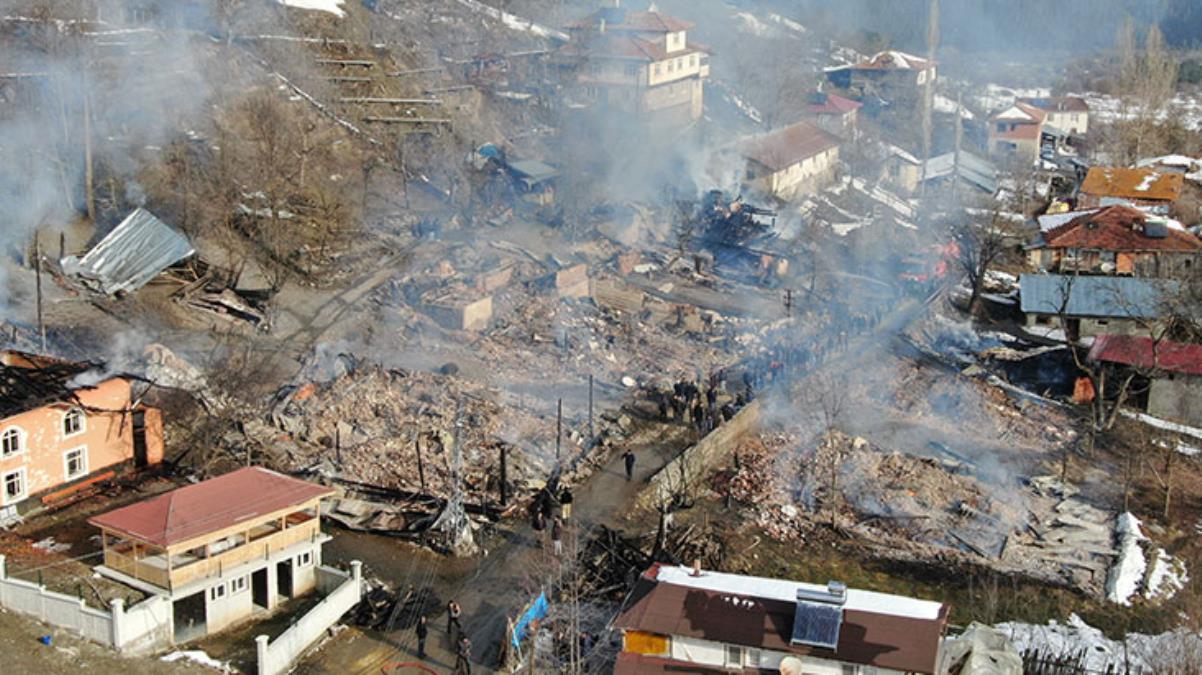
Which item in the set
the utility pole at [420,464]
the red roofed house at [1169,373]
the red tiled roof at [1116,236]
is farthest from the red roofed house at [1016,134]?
the utility pole at [420,464]

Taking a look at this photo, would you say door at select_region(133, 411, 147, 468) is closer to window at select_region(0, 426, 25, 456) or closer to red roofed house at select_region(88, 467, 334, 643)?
window at select_region(0, 426, 25, 456)

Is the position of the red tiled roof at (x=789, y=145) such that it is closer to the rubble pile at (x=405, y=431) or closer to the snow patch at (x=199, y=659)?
the rubble pile at (x=405, y=431)

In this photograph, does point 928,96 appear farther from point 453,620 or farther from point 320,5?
point 453,620

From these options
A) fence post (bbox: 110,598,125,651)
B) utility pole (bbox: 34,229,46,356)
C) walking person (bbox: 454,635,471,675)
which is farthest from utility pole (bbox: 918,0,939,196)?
fence post (bbox: 110,598,125,651)

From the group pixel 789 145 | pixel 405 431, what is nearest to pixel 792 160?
pixel 789 145

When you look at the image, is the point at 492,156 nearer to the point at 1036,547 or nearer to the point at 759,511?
the point at 759,511
